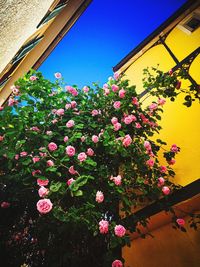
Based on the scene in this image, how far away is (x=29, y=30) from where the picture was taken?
2219mm

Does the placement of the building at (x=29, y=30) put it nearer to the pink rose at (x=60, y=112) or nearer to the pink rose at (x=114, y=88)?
the pink rose at (x=60, y=112)

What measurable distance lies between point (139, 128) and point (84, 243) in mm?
2101

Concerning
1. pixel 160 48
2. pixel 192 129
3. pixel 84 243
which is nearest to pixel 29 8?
pixel 84 243

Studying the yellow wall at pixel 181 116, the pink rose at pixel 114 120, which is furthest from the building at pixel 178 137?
the pink rose at pixel 114 120

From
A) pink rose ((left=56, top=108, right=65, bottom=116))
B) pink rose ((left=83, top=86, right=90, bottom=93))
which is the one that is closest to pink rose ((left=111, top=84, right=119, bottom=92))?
pink rose ((left=83, top=86, right=90, bottom=93))

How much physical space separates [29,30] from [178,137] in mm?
3502

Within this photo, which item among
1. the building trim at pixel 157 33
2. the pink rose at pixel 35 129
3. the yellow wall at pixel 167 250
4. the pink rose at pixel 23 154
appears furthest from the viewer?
the building trim at pixel 157 33

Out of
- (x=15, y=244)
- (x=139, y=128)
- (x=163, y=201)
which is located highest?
(x=139, y=128)

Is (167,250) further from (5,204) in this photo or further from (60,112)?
(60,112)

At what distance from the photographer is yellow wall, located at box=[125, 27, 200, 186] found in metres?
4.01

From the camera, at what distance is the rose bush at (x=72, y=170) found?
2.84m

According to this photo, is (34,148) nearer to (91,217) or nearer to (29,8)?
(91,217)

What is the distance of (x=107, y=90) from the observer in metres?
4.23

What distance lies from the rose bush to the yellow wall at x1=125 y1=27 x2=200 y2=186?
38cm
